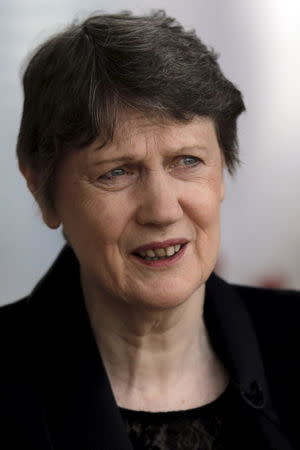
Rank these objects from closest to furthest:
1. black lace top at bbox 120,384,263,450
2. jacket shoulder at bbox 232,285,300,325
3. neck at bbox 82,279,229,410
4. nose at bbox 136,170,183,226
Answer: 1. nose at bbox 136,170,183,226
2. black lace top at bbox 120,384,263,450
3. neck at bbox 82,279,229,410
4. jacket shoulder at bbox 232,285,300,325

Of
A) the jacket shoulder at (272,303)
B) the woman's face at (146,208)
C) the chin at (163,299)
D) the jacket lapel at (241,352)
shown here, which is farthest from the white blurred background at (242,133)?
the chin at (163,299)

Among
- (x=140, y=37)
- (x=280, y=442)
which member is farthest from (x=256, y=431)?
(x=140, y=37)

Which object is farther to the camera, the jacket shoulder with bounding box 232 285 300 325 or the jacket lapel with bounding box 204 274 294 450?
the jacket shoulder with bounding box 232 285 300 325

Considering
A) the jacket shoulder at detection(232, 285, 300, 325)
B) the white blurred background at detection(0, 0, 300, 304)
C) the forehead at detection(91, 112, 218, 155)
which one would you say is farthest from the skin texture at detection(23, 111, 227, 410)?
the white blurred background at detection(0, 0, 300, 304)

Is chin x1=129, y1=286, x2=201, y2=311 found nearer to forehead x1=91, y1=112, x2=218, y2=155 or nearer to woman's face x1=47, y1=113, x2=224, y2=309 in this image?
woman's face x1=47, y1=113, x2=224, y2=309

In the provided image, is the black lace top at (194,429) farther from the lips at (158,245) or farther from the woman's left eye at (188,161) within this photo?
the woman's left eye at (188,161)

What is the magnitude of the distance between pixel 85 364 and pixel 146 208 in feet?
1.55

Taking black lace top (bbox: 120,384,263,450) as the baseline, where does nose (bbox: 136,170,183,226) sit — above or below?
above

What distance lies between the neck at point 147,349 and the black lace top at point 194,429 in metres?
0.06

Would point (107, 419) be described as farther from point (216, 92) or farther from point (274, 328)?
point (216, 92)

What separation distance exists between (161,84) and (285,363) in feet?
2.91

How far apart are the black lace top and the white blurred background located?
3.25 ft

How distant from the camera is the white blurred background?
8.70 feet

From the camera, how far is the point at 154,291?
1865mm
